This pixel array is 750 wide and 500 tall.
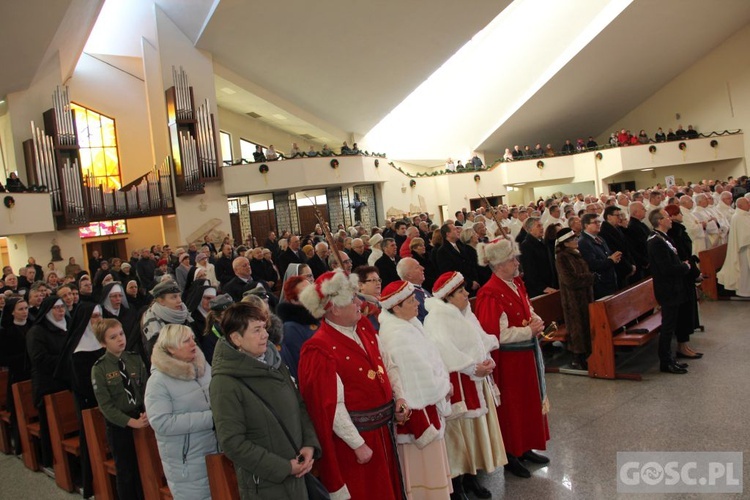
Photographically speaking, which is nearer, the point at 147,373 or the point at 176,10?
the point at 147,373

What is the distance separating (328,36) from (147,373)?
15168 mm

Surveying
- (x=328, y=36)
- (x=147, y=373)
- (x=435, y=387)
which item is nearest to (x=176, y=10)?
(x=328, y=36)

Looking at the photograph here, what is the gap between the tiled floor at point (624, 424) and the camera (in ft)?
13.6

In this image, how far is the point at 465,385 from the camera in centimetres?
397

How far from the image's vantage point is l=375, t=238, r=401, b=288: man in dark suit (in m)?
8.12

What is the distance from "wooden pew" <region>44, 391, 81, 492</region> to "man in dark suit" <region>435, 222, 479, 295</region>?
4.64 m

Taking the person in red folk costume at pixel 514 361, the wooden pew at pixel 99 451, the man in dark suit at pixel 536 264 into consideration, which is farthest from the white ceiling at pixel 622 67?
the wooden pew at pixel 99 451

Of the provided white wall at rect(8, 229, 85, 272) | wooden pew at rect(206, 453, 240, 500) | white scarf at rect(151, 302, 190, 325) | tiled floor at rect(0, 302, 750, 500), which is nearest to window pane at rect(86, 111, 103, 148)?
white wall at rect(8, 229, 85, 272)

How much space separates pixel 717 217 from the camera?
34.8 ft

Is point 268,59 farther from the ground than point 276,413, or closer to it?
farther from the ground

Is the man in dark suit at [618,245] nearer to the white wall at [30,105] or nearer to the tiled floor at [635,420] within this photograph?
the tiled floor at [635,420]

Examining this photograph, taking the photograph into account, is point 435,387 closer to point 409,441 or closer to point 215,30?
point 409,441

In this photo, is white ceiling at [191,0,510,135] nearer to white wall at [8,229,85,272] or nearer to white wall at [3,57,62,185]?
white wall at [3,57,62,185]

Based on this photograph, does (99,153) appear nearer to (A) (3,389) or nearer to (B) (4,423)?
(A) (3,389)
